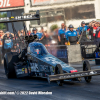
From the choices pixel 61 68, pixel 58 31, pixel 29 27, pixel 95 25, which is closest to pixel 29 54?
pixel 61 68

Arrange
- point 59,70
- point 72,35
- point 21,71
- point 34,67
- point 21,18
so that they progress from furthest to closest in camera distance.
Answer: point 72,35 < point 21,18 < point 21,71 < point 34,67 < point 59,70

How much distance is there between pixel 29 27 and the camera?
2234 cm

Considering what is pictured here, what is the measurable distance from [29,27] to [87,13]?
15.8 feet

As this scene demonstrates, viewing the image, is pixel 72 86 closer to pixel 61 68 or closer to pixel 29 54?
pixel 61 68

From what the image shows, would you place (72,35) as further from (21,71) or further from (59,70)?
(59,70)

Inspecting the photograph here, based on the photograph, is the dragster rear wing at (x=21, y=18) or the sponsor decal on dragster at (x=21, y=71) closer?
the sponsor decal on dragster at (x=21, y=71)

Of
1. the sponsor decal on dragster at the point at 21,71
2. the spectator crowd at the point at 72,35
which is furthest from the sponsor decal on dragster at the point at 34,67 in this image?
the spectator crowd at the point at 72,35

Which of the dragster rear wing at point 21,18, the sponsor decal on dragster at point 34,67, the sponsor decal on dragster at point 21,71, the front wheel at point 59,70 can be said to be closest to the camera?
the front wheel at point 59,70

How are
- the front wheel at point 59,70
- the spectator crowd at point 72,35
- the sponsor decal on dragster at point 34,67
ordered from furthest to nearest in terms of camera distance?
the spectator crowd at point 72,35
the sponsor decal on dragster at point 34,67
the front wheel at point 59,70

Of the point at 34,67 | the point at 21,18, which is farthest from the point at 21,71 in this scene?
the point at 21,18

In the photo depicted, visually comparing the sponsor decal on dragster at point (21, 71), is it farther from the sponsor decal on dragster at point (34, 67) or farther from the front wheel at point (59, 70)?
the front wheel at point (59, 70)

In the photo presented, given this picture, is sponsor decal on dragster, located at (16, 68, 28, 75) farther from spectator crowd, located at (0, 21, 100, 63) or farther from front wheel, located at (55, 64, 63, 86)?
spectator crowd, located at (0, 21, 100, 63)

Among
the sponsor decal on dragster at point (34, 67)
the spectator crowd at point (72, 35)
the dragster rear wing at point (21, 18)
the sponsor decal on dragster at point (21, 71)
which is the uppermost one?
the dragster rear wing at point (21, 18)

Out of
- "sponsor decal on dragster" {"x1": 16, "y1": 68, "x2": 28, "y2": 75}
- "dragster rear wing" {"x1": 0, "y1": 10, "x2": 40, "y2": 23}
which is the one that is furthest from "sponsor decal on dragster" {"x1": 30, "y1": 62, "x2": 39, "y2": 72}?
"dragster rear wing" {"x1": 0, "y1": 10, "x2": 40, "y2": 23}
